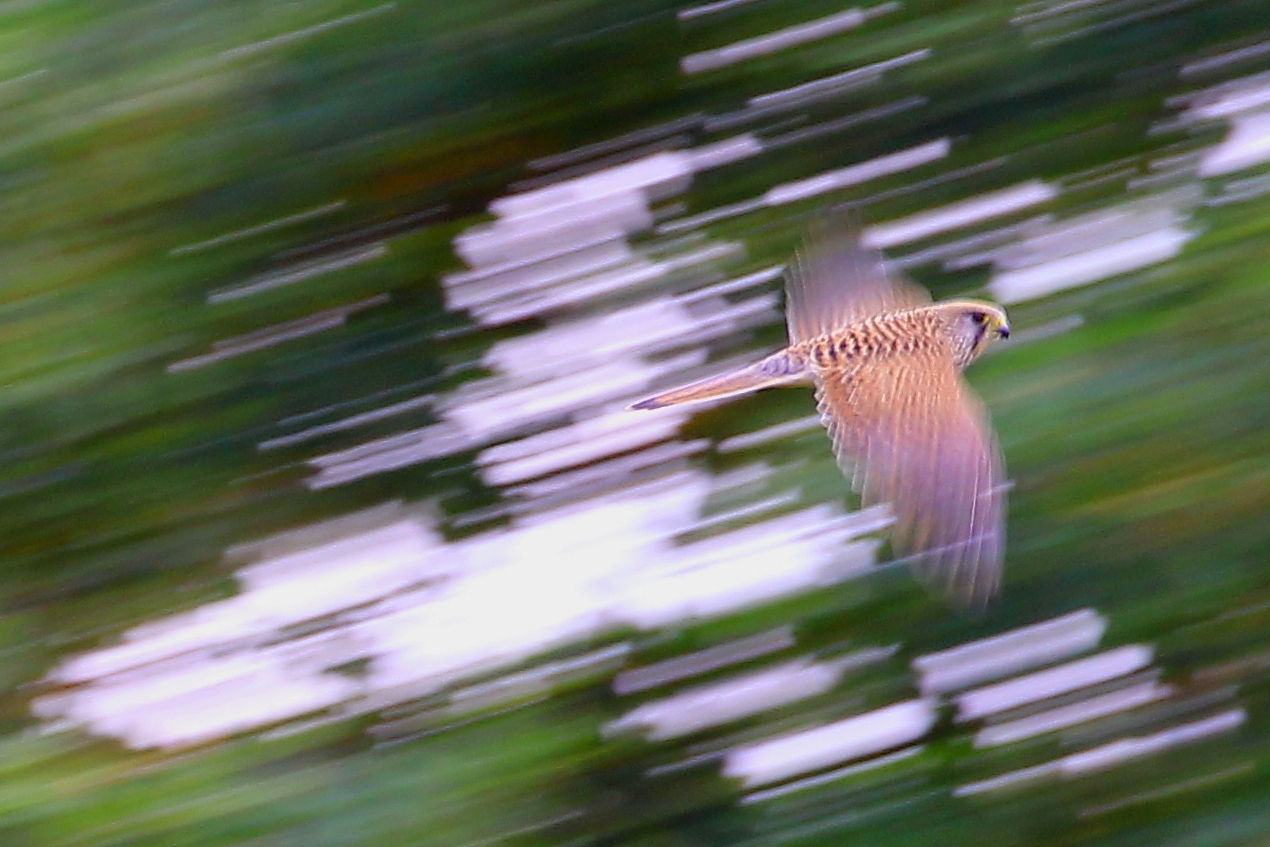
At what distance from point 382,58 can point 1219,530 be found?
1262mm

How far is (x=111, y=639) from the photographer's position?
5.98ft

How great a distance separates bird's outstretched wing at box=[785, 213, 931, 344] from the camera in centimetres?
193

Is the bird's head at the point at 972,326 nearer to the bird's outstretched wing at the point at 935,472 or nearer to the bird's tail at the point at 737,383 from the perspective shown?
the bird's outstretched wing at the point at 935,472

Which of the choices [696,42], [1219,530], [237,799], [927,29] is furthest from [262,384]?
[1219,530]

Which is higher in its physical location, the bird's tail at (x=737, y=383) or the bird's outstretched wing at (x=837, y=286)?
the bird's outstretched wing at (x=837, y=286)

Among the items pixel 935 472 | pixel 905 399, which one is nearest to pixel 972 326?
pixel 905 399

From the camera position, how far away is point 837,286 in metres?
2.12

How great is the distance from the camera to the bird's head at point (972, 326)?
175 centimetres

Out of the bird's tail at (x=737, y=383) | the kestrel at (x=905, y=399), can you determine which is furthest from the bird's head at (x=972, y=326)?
the bird's tail at (x=737, y=383)

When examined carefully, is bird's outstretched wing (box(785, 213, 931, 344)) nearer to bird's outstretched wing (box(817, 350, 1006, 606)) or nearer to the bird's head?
the bird's head

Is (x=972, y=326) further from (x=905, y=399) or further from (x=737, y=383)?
(x=737, y=383)

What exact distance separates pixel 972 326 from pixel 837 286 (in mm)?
328

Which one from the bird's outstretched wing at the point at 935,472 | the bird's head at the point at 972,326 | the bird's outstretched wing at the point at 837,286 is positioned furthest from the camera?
the bird's outstretched wing at the point at 837,286

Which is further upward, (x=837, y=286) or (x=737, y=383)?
(x=837, y=286)
